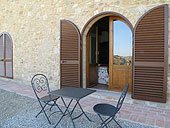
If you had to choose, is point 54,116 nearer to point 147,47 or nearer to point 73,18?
point 147,47

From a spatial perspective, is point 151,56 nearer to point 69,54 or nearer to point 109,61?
point 109,61

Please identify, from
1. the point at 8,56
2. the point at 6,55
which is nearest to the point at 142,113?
the point at 8,56

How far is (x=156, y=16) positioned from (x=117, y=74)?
70.7 inches

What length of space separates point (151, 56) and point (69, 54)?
2.24m

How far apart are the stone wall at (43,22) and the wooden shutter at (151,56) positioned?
25 cm

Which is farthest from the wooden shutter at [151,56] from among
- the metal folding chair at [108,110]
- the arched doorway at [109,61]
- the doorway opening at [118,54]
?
the metal folding chair at [108,110]

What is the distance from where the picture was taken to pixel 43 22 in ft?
15.7

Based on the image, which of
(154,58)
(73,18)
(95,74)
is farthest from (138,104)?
(73,18)

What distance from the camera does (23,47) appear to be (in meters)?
5.50

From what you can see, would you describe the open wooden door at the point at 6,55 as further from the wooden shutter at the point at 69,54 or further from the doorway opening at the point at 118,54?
the doorway opening at the point at 118,54

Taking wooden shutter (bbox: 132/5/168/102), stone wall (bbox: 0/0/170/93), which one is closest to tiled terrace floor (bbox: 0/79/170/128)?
wooden shutter (bbox: 132/5/168/102)

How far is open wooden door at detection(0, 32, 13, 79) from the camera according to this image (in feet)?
19.9

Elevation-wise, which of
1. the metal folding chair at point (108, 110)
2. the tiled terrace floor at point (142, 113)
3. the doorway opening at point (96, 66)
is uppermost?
the doorway opening at point (96, 66)

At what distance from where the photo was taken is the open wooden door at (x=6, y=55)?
608cm
